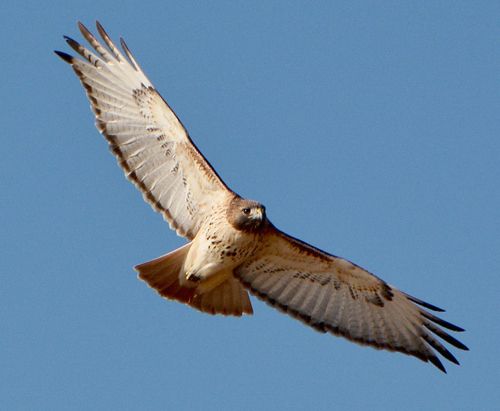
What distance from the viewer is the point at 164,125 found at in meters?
10.7

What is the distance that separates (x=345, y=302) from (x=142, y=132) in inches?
115

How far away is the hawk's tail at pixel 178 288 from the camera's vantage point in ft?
34.0

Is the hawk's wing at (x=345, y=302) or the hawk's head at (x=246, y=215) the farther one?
the hawk's wing at (x=345, y=302)

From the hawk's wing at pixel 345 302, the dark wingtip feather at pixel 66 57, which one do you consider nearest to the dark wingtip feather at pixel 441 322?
the hawk's wing at pixel 345 302

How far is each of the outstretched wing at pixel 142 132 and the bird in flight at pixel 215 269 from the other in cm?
1

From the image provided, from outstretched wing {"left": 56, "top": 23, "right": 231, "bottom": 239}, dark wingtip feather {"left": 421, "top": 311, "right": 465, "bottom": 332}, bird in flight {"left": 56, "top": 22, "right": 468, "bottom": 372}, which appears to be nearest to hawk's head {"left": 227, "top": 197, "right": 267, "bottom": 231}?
bird in flight {"left": 56, "top": 22, "right": 468, "bottom": 372}

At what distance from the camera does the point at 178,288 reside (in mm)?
10445

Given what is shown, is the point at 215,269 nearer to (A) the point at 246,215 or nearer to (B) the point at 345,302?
(A) the point at 246,215

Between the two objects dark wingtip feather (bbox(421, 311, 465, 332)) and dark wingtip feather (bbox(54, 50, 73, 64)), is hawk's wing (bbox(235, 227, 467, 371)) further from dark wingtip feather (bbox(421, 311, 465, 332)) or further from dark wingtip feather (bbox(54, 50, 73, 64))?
dark wingtip feather (bbox(54, 50, 73, 64))

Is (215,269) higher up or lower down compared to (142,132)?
lower down

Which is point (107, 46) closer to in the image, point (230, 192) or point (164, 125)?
point (164, 125)

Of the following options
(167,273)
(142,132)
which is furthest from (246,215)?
(142,132)

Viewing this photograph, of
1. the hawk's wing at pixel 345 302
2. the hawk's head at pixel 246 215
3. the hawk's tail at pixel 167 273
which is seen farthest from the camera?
the hawk's wing at pixel 345 302

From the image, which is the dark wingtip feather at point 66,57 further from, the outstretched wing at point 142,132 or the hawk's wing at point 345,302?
the hawk's wing at point 345,302
